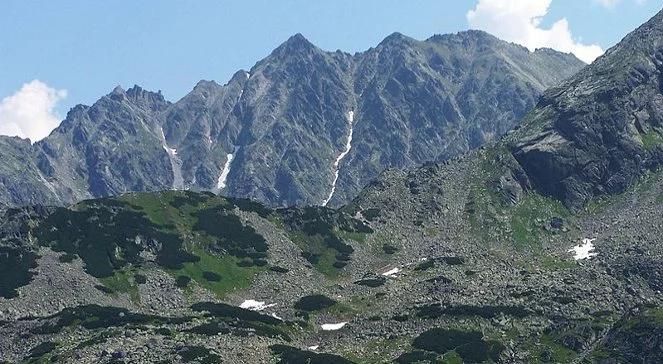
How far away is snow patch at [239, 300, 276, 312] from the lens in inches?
5212

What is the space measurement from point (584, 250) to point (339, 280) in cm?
5709

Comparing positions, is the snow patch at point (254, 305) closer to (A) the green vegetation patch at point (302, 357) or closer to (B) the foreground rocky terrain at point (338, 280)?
(B) the foreground rocky terrain at point (338, 280)

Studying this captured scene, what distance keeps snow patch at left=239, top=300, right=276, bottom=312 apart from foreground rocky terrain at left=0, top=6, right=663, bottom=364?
54 centimetres

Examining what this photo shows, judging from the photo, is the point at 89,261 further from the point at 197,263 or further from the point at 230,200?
the point at 230,200

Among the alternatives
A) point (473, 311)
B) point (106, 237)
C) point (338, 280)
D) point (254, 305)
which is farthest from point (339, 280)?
point (106, 237)

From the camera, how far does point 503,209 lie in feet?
631

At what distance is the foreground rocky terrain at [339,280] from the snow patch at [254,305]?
54 cm

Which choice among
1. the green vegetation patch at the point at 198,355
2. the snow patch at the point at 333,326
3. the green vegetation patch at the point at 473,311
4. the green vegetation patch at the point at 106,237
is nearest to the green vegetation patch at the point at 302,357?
the green vegetation patch at the point at 198,355

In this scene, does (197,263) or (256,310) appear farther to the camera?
(197,263)

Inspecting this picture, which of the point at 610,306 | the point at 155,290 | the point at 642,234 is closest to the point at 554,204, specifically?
the point at 642,234

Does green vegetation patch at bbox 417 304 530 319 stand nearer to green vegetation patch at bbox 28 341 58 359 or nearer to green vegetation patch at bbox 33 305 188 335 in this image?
green vegetation patch at bbox 33 305 188 335

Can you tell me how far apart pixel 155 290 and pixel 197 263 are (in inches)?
595

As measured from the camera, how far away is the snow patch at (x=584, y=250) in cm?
16275

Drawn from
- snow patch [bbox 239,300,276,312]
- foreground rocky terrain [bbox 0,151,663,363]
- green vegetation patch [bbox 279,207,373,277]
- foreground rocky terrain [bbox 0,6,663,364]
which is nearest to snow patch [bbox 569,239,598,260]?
foreground rocky terrain [bbox 0,6,663,364]
